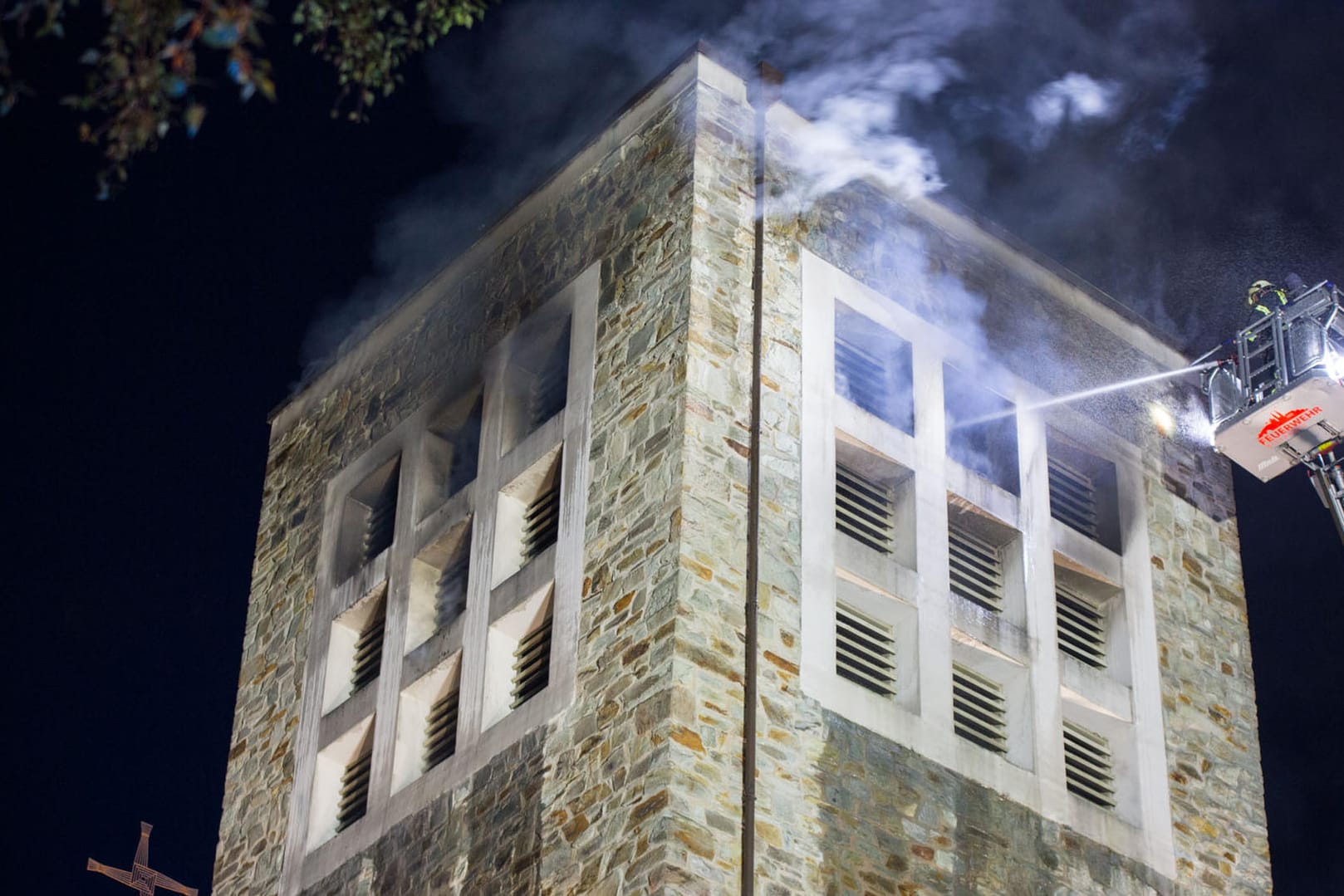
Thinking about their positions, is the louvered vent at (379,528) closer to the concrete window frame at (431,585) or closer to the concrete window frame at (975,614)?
the concrete window frame at (431,585)

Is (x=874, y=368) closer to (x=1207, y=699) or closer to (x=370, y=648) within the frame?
→ (x=1207, y=699)

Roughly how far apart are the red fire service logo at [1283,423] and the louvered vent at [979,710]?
11.3ft

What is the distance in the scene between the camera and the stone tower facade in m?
18.3

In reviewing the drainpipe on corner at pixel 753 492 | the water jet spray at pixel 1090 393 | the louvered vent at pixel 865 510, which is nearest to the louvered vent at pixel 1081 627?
the water jet spray at pixel 1090 393

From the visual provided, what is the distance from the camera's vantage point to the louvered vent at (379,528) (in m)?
22.6

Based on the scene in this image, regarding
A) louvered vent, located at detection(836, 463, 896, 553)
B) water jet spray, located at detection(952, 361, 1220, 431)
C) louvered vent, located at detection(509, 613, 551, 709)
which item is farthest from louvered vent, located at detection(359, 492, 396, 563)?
water jet spray, located at detection(952, 361, 1220, 431)

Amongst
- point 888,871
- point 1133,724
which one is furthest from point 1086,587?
point 888,871

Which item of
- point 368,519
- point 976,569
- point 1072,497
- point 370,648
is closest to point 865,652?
point 976,569

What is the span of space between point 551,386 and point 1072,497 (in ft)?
14.4

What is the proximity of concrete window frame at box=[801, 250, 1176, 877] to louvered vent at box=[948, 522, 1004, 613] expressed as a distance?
0.61ft

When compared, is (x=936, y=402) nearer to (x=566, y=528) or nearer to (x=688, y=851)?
(x=566, y=528)

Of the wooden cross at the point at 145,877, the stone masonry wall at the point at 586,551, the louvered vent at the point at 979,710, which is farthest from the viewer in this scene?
the wooden cross at the point at 145,877

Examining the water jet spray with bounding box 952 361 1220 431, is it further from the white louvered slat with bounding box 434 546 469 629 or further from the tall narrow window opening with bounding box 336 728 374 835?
the tall narrow window opening with bounding box 336 728 374 835

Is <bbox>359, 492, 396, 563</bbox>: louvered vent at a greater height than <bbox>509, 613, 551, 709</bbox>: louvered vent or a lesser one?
greater
